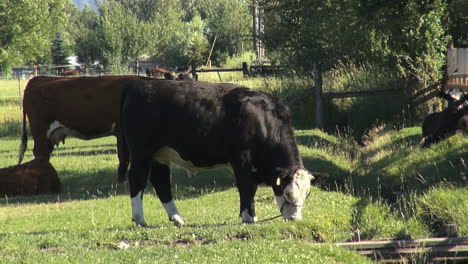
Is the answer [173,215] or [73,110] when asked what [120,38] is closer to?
[73,110]

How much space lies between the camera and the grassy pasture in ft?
30.9

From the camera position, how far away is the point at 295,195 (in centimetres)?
1159

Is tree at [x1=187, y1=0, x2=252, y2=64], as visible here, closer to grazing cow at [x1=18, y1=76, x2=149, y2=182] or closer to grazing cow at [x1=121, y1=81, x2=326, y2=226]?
grazing cow at [x1=18, y1=76, x2=149, y2=182]

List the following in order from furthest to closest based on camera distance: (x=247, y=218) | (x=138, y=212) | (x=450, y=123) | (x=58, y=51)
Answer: (x=58, y=51), (x=450, y=123), (x=138, y=212), (x=247, y=218)

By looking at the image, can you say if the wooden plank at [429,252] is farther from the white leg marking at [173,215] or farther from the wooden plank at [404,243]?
the white leg marking at [173,215]

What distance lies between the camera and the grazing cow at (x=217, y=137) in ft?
38.8

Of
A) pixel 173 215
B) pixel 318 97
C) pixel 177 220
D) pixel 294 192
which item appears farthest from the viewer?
pixel 318 97

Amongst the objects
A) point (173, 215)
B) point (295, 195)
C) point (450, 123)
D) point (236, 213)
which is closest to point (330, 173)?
point (450, 123)

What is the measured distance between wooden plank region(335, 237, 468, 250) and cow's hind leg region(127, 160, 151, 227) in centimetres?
334

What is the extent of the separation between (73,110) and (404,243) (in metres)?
9.36

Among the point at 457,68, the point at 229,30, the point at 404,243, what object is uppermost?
the point at 229,30

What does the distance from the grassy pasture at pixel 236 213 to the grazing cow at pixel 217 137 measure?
54 centimetres

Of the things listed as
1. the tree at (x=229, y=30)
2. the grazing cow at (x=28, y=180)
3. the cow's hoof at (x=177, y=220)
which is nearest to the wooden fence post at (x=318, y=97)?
the grazing cow at (x=28, y=180)

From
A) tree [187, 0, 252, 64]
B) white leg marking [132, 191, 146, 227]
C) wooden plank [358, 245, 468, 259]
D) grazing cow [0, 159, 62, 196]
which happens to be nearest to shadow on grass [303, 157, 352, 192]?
white leg marking [132, 191, 146, 227]
